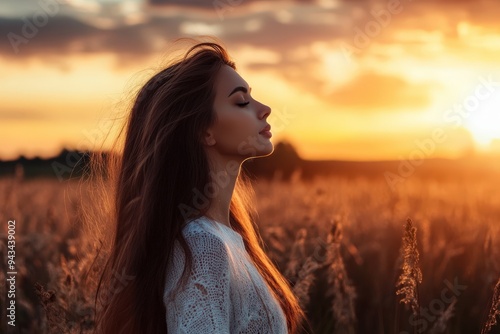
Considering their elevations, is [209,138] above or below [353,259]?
below

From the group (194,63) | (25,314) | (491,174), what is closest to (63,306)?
(194,63)

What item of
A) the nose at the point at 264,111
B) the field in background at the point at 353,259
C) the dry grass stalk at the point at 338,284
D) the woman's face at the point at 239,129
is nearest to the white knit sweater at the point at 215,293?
the woman's face at the point at 239,129

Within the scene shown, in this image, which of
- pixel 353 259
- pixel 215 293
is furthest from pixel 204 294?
pixel 353 259

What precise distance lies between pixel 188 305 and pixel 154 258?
10.6 inches

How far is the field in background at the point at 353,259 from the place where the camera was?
3.92 meters

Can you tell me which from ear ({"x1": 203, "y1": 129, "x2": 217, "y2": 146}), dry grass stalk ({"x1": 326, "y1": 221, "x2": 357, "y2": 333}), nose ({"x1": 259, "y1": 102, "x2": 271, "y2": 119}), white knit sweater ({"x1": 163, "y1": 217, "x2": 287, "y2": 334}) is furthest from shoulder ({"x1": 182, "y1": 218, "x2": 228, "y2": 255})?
dry grass stalk ({"x1": 326, "y1": 221, "x2": 357, "y2": 333})

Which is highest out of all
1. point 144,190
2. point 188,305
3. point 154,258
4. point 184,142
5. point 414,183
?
point 414,183

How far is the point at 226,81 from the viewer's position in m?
3.12

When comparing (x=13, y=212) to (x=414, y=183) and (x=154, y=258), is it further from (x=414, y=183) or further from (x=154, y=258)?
(x=414, y=183)

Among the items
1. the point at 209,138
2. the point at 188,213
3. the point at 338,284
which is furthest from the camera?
the point at 338,284

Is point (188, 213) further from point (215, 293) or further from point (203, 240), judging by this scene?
point (215, 293)

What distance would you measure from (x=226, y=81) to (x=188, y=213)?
621 mm

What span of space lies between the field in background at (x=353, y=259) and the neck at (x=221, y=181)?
81cm

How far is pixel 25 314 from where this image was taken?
5688 mm
